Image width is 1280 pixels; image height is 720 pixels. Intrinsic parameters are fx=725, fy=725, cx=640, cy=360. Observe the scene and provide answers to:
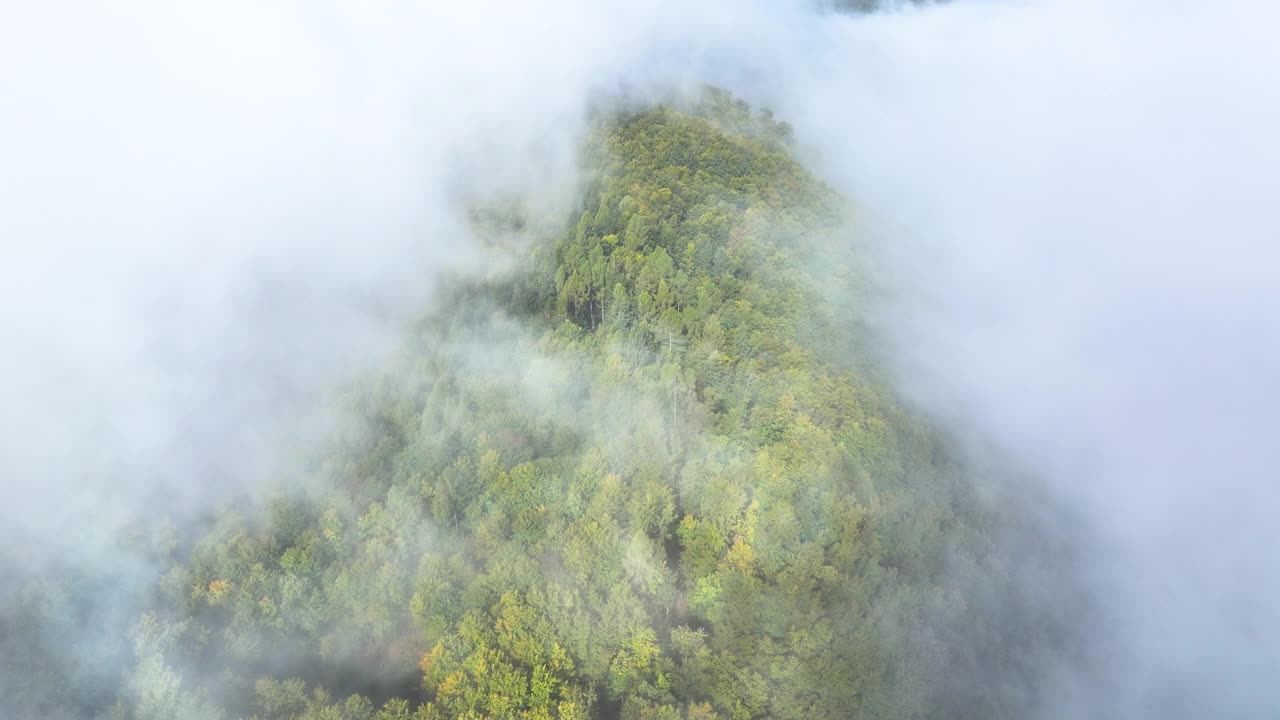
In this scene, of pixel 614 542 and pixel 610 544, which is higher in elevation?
pixel 614 542

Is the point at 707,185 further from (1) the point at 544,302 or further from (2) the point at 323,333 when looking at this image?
(2) the point at 323,333

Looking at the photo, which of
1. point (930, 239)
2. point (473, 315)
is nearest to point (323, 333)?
point (473, 315)

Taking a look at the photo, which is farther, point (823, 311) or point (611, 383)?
point (823, 311)

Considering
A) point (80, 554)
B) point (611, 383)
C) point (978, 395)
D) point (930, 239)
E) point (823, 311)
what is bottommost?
point (80, 554)

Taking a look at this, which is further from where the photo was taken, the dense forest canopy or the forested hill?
the dense forest canopy
